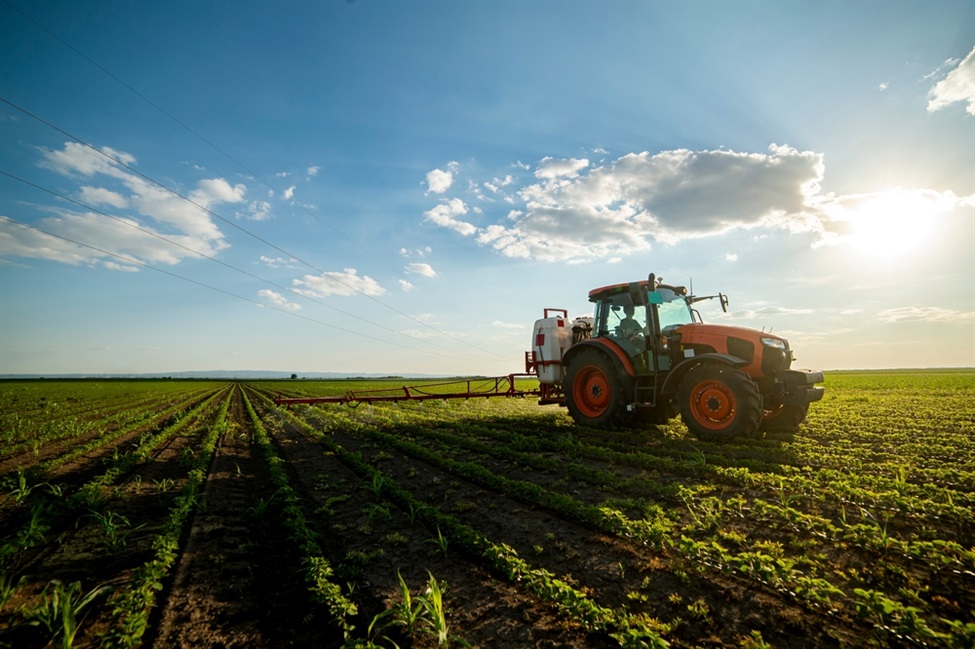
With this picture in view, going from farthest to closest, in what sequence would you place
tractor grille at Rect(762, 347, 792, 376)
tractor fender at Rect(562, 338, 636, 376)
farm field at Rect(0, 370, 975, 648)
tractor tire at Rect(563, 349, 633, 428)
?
1. tractor tire at Rect(563, 349, 633, 428)
2. tractor fender at Rect(562, 338, 636, 376)
3. tractor grille at Rect(762, 347, 792, 376)
4. farm field at Rect(0, 370, 975, 648)

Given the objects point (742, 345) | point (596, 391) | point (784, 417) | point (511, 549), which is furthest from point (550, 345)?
point (511, 549)

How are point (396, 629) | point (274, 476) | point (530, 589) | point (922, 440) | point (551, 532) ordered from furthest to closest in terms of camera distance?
1. point (922, 440)
2. point (274, 476)
3. point (551, 532)
4. point (530, 589)
5. point (396, 629)

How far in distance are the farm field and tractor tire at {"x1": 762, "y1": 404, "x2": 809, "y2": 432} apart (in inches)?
58.0

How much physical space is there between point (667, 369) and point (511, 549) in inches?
237

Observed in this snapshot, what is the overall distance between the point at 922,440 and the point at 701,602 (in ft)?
26.2

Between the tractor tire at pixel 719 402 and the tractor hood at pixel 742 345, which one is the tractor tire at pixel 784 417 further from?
the tractor tire at pixel 719 402

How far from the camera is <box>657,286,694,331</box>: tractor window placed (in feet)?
29.3

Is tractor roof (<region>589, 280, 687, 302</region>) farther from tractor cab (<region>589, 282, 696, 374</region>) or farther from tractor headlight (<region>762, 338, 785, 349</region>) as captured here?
tractor headlight (<region>762, 338, 785, 349</region>)

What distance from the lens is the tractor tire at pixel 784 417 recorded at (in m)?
9.23

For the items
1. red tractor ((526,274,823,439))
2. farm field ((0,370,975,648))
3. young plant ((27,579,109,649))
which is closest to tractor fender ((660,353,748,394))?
red tractor ((526,274,823,439))

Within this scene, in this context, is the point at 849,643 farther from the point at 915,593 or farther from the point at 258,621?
the point at 258,621

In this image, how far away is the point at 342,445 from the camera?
9453 mm

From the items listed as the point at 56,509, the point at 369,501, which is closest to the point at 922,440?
the point at 369,501

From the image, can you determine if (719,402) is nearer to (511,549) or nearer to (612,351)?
(612,351)
